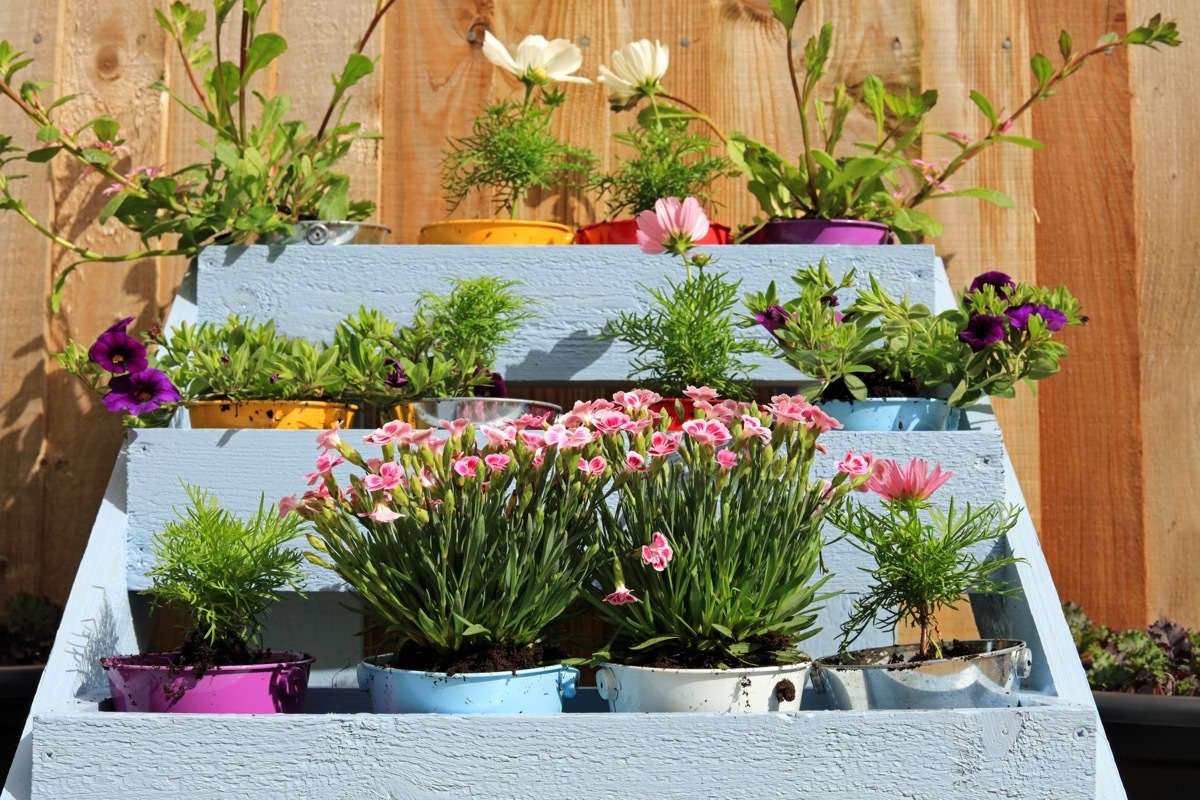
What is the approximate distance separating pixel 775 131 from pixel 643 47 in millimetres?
346

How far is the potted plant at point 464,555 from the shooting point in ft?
4.46

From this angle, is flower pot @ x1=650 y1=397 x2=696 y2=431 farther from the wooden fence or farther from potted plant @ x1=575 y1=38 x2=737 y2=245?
the wooden fence

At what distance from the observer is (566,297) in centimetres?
198

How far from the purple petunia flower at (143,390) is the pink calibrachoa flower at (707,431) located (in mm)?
757

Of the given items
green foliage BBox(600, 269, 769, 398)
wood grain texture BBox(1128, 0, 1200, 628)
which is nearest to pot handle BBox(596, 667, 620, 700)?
green foliage BBox(600, 269, 769, 398)

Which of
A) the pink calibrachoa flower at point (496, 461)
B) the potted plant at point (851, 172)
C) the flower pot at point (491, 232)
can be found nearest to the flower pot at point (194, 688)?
the pink calibrachoa flower at point (496, 461)

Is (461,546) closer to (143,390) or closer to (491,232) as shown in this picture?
(143,390)

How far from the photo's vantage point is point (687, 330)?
5.75ft

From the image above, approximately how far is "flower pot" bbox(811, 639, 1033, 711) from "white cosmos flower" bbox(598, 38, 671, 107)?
1.17 meters

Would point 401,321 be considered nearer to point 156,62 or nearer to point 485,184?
point 485,184

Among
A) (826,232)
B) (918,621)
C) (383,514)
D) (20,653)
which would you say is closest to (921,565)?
(918,621)

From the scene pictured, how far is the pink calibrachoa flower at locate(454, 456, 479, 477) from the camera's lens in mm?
1366

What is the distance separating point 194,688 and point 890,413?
0.96 metres

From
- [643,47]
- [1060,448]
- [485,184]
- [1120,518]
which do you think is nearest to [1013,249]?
[1060,448]
